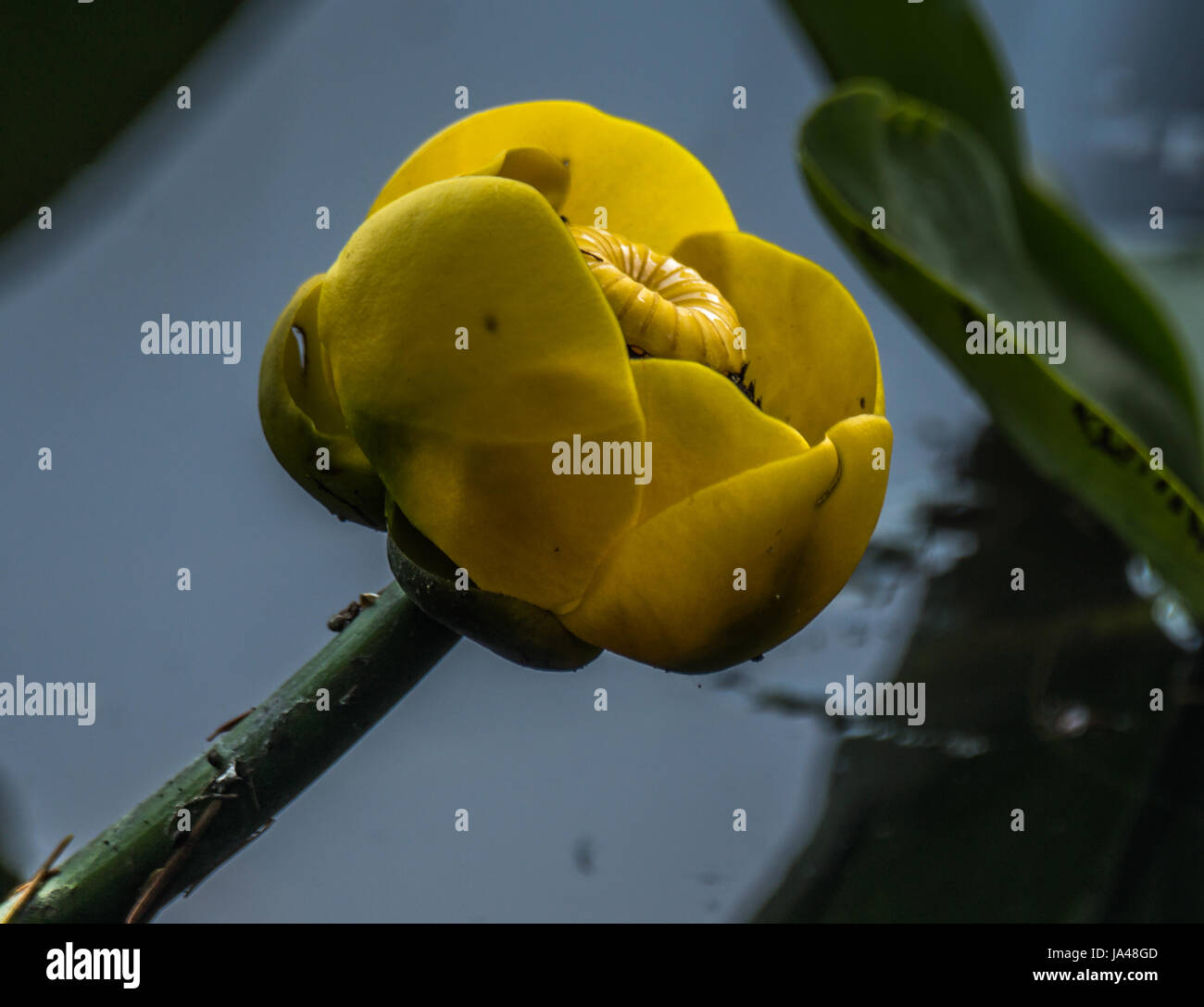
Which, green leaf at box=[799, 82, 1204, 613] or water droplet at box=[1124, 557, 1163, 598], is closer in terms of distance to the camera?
green leaf at box=[799, 82, 1204, 613]

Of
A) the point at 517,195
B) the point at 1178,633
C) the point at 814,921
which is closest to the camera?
the point at 517,195

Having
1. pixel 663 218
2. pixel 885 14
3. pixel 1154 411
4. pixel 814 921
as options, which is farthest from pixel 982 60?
pixel 814 921

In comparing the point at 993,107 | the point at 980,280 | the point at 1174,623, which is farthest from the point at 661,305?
the point at 1174,623

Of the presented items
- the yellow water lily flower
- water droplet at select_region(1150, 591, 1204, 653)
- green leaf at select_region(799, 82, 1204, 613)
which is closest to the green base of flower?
the yellow water lily flower

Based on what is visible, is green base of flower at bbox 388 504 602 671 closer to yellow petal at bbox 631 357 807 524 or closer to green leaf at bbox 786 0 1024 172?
yellow petal at bbox 631 357 807 524

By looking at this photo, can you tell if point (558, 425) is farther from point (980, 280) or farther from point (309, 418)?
point (980, 280)

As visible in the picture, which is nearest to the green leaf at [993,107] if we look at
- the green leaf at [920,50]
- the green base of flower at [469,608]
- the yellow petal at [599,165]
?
the green leaf at [920,50]
